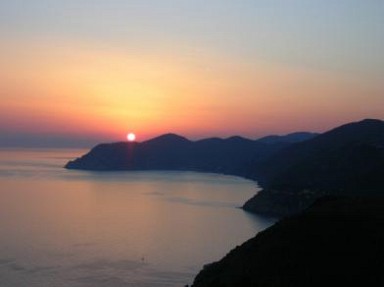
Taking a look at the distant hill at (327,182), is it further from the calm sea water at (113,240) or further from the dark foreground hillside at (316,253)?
the dark foreground hillside at (316,253)

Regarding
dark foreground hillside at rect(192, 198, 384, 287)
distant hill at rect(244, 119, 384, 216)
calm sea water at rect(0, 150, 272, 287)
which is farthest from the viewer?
distant hill at rect(244, 119, 384, 216)

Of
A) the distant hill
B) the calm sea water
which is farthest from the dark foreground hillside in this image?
the distant hill

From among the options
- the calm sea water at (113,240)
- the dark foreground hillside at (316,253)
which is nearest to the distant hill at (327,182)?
the calm sea water at (113,240)

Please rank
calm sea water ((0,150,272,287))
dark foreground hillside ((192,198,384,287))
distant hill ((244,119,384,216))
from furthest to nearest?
distant hill ((244,119,384,216)), calm sea water ((0,150,272,287)), dark foreground hillside ((192,198,384,287))

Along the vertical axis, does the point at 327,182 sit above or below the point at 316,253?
above

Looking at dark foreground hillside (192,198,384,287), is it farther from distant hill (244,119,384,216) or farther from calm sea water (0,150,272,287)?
distant hill (244,119,384,216)

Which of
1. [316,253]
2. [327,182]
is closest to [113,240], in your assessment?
[316,253]

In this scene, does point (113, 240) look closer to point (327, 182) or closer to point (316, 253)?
point (316, 253)

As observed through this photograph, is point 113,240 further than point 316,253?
Yes

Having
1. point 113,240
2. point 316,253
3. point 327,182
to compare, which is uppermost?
point 327,182
